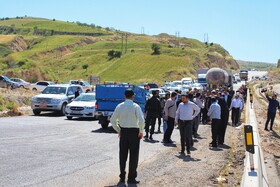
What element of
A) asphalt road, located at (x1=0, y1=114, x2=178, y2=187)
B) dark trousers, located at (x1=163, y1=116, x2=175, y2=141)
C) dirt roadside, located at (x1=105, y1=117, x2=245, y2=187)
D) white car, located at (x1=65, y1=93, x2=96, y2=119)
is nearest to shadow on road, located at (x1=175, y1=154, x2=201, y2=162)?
dirt roadside, located at (x1=105, y1=117, x2=245, y2=187)

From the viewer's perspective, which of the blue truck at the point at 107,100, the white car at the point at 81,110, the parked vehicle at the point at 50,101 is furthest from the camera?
the parked vehicle at the point at 50,101

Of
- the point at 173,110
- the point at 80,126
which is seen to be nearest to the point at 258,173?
the point at 173,110

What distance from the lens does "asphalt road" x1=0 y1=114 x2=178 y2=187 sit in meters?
9.23

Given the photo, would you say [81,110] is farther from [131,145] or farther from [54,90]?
[131,145]

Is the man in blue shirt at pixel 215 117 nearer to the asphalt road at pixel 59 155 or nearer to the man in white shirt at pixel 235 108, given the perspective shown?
the asphalt road at pixel 59 155

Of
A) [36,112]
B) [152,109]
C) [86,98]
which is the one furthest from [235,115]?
[36,112]

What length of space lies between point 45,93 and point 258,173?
64.4 feet

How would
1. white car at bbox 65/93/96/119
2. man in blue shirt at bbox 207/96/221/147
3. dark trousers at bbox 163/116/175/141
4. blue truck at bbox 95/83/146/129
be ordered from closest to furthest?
man in blue shirt at bbox 207/96/221/147
dark trousers at bbox 163/116/175/141
blue truck at bbox 95/83/146/129
white car at bbox 65/93/96/119

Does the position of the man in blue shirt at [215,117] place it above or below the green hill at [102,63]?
below

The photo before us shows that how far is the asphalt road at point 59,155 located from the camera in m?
9.23

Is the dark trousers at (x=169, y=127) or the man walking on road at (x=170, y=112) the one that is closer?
the man walking on road at (x=170, y=112)

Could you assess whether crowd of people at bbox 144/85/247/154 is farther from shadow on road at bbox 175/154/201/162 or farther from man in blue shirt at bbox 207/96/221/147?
shadow on road at bbox 175/154/201/162

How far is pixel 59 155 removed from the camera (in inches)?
476

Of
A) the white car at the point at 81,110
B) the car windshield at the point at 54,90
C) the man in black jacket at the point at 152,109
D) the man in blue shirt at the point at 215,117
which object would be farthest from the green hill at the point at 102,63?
the man in blue shirt at the point at 215,117
